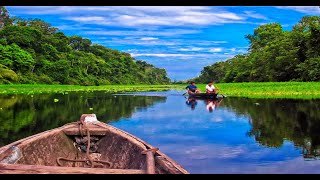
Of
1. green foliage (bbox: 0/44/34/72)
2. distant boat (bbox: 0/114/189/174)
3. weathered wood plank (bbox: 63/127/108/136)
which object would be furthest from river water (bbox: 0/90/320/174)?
green foliage (bbox: 0/44/34/72)

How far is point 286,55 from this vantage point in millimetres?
41000

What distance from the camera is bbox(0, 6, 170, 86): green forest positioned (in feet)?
156

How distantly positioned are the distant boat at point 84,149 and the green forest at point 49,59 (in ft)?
129

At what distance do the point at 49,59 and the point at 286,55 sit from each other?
31.2m

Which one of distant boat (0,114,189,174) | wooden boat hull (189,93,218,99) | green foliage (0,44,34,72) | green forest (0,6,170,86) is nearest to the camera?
distant boat (0,114,189,174)

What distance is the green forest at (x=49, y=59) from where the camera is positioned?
4753 cm

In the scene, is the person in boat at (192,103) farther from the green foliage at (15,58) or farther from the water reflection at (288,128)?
the green foliage at (15,58)

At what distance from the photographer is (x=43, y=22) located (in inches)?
2675

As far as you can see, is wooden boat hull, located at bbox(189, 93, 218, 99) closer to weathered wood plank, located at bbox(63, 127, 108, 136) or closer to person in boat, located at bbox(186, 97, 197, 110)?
person in boat, located at bbox(186, 97, 197, 110)

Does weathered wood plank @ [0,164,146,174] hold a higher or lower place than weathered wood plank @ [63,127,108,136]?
lower

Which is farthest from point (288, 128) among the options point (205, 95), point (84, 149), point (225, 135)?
point (205, 95)

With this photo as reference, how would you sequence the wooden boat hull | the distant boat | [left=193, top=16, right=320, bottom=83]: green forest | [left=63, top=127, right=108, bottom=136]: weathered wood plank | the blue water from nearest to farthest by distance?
the distant boat
[left=63, top=127, right=108, bottom=136]: weathered wood plank
the blue water
the wooden boat hull
[left=193, top=16, right=320, bottom=83]: green forest

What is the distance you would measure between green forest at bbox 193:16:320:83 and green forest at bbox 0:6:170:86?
23590 millimetres
